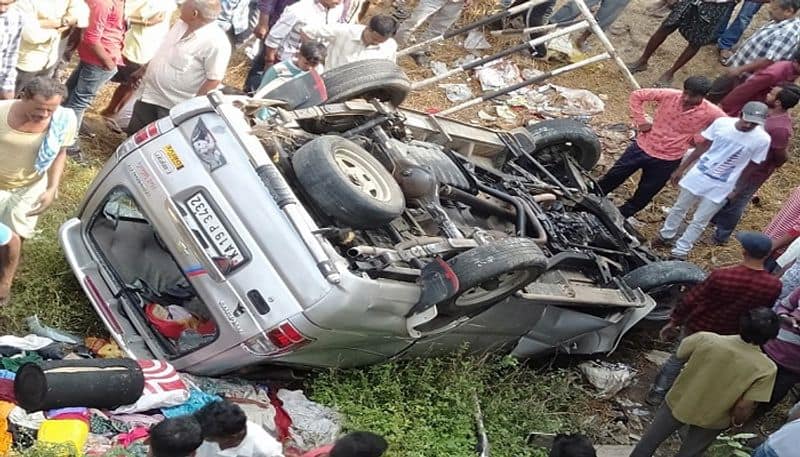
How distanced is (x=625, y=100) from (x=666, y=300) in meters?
4.10

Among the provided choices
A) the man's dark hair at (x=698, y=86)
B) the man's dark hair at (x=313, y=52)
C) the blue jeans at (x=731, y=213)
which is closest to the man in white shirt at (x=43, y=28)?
the man's dark hair at (x=313, y=52)

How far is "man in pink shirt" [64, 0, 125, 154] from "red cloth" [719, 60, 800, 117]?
5139 mm

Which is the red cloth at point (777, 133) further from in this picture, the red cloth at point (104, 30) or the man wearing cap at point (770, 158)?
the red cloth at point (104, 30)

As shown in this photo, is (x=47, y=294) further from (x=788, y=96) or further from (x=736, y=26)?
(x=736, y=26)

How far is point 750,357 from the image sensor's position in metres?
5.15

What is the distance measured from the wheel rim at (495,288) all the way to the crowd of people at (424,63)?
0.96 m

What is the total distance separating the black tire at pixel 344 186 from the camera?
504 cm

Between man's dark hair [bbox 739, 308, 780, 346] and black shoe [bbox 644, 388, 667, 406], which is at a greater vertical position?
man's dark hair [bbox 739, 308, 780, 346]

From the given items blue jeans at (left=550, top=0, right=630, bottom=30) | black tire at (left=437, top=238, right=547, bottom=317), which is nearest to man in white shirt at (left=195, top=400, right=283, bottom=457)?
black tire at (left=437, top=238, right=547, bottom=317)

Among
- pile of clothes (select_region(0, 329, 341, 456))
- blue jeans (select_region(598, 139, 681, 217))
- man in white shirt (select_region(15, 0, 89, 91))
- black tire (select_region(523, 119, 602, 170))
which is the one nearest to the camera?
pile of clothes (select_region(0, 329, 341, 456))

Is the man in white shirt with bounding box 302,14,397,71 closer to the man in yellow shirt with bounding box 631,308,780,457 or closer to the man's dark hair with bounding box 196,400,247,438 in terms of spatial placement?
the man in yellow shirt with bounding box 631,308,780,457

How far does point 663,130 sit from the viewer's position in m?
8.11

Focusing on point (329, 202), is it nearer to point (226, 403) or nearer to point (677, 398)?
point (226, 403)

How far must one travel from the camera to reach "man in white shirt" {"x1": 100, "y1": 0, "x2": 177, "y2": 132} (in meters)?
7.11
